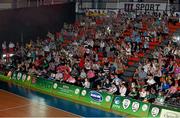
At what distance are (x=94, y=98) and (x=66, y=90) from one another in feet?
7.34

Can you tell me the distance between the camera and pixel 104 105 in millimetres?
18453

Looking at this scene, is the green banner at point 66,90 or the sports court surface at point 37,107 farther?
the green banner at point 66,90

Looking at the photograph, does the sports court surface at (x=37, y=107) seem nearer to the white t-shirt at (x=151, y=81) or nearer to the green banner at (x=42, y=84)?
the green banner at (x=42, y=84)

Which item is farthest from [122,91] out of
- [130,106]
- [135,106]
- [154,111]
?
[154,111]

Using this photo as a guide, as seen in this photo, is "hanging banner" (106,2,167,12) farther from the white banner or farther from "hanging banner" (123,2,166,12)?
the white banner

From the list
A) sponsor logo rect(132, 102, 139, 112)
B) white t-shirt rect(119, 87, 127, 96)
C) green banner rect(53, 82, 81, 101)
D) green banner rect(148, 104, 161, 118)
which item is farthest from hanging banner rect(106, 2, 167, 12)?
green banner rect(148, 104, 161, 118)

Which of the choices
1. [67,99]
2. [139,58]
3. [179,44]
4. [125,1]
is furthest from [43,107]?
[125,1]

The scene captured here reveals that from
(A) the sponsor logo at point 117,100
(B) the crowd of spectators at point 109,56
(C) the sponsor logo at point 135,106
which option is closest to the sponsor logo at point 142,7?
(B) the crowd of spectators at point 109,56

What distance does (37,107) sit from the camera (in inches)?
725

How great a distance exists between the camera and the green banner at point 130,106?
16625 millimetres

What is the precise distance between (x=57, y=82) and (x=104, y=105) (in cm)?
391

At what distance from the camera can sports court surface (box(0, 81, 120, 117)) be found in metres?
17.2

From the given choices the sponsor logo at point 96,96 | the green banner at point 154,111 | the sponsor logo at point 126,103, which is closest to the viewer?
the green banner at point 154,111

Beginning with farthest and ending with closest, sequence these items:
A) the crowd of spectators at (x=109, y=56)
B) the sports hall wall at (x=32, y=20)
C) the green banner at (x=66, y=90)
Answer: the sports hall wall at (x=32, y=20) < the green banner at (x=66, y=90) < the crowd of spectators at (x=109, y=56)
